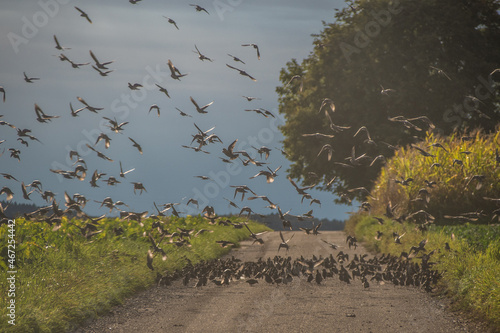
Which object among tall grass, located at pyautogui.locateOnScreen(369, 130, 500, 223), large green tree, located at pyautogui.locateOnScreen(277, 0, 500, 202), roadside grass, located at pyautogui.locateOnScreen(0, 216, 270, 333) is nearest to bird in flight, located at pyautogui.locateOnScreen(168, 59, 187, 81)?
roadside grass, located at pyautogui.locateOnScreen(0, 216, 270, 333)

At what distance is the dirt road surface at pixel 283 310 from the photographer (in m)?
7.53

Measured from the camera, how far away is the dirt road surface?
7.53m

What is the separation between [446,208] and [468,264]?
9.32m

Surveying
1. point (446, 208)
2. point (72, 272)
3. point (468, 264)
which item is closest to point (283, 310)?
point (468, 264)

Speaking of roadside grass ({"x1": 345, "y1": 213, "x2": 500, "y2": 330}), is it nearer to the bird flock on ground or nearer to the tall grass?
the bird flock on ground

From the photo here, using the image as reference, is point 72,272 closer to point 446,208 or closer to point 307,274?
point 307,274

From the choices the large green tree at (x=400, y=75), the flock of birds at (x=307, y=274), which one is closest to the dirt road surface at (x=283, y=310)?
the flock of birds at (x=307, y=274)

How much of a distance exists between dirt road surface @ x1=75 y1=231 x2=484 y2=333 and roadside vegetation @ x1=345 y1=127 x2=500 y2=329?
4.17 ft

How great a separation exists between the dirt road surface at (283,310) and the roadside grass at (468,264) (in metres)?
0.36

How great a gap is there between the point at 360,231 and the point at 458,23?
57.4ft

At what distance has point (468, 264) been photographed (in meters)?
10.0

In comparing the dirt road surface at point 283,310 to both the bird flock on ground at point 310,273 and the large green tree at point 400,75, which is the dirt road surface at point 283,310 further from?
the large green tree at point 400,75

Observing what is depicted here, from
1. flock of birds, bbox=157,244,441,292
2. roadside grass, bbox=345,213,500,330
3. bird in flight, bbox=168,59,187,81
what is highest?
bird in flight, bbox=168,59,187,81

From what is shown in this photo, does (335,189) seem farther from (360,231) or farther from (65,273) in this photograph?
(65,273)
